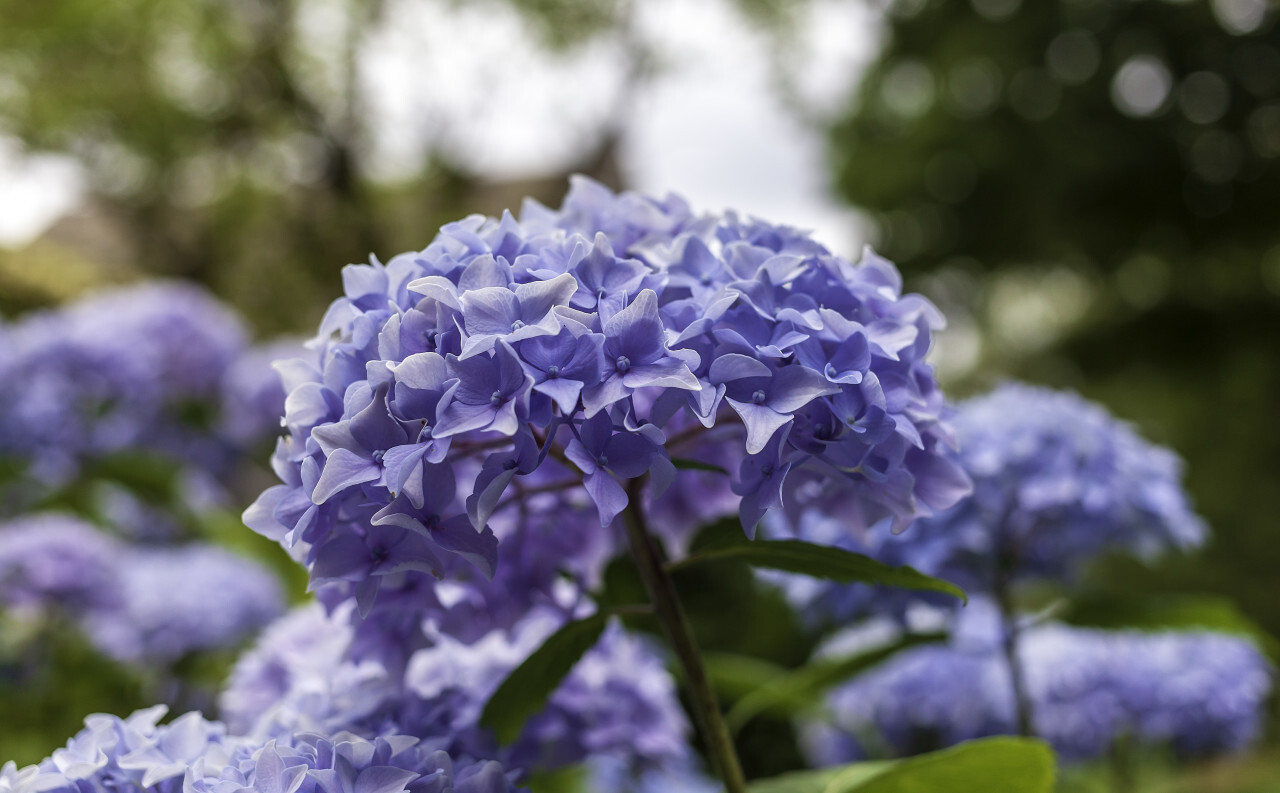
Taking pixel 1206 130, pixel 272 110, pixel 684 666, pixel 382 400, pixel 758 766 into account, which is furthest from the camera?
pixel 1206 130

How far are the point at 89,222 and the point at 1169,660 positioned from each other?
6026 millimetres

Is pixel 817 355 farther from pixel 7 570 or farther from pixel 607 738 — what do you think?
pixel 7 570

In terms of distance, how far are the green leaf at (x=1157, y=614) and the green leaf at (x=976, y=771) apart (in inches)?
10.9

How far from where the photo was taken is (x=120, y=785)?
469 mm

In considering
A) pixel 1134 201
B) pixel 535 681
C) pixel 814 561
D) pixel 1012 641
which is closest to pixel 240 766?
pixel 535 681

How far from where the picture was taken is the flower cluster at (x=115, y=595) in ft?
3.90

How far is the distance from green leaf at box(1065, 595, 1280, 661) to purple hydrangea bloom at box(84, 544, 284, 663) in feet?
3.23

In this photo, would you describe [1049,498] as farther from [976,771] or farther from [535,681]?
[535,681]

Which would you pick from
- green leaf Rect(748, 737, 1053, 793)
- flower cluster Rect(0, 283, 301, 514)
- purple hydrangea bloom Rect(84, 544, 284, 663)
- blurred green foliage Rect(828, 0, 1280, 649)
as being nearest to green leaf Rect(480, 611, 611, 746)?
green leaf Rect(748, 737, 1053, 793)

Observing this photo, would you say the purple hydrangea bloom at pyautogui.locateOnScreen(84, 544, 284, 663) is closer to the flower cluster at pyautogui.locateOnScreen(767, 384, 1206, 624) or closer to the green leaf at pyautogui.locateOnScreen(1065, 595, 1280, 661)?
the flower cluster at pyautogui.locateOnScreen(767, 384, 1206, 624)

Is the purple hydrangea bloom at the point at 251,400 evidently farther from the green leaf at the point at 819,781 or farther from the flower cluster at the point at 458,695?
the green leaf at the point at 819,781

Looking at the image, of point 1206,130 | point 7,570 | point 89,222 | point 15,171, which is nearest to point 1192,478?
point 1206,130

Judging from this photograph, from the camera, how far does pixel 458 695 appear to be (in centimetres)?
60

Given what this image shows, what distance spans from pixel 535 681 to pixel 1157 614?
49cm
